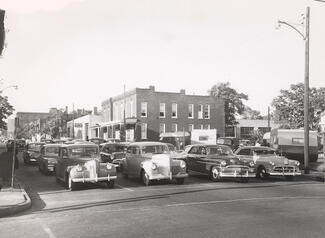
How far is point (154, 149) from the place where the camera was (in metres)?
17.5

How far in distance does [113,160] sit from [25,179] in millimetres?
4868

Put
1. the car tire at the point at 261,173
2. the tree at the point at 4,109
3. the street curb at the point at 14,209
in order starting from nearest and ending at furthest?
the street curb at the point at 14,209
the car tire at the point at 261,173
the tree at the point at 4,109

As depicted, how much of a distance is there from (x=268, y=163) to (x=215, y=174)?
8.40 ft

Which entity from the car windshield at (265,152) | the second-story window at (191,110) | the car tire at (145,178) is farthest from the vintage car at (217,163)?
the second-story window at (191,110)

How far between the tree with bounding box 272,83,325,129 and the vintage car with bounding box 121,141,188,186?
4182 centimetres

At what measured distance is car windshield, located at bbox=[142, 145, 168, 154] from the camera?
1735 cm

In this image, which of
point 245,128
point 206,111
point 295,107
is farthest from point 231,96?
point 295,107

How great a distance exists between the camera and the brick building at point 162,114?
57.3 m

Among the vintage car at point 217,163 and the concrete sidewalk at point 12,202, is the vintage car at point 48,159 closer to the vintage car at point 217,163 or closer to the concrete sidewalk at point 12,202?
the vintage car at point 217,163

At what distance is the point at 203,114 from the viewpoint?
62000 millimetres

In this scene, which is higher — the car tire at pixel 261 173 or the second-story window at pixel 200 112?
the second-story window at pixel 200 112

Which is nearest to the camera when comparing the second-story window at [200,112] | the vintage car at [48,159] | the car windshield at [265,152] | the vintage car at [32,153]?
the car windshield at [265,152]

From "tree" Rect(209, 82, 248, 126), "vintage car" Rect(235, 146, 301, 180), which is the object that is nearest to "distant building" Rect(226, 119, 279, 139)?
"tree" Rect(209, 82, 248, 126)

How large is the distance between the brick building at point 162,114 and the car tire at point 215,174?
37.1m
